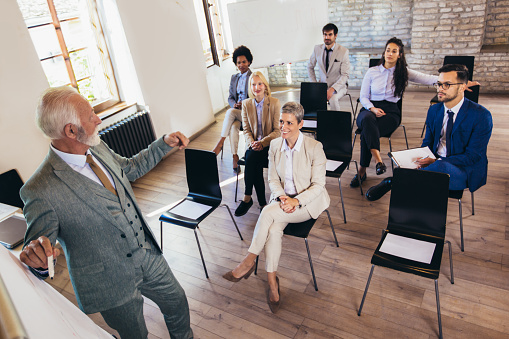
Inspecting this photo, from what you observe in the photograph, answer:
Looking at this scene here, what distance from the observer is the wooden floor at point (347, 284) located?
8.34 feet

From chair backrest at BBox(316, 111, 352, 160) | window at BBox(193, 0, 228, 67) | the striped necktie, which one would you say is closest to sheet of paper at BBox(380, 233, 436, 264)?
chair backrest at BBox(316, 111, 352, 160)

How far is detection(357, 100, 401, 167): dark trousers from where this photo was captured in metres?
3.99

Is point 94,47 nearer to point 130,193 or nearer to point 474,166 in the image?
point 130,193

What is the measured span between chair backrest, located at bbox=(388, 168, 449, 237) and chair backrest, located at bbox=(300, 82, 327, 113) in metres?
2.49

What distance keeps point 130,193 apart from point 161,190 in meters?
2.80

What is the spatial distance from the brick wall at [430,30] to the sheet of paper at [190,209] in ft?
17.1

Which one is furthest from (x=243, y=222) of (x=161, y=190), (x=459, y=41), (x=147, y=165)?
(x=459, y=41)

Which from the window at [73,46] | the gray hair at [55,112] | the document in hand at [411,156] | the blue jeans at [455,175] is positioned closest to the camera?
the gray hair at [55,112]

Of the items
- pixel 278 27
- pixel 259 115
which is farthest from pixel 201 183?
pixel 278 27

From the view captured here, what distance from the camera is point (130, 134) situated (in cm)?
498

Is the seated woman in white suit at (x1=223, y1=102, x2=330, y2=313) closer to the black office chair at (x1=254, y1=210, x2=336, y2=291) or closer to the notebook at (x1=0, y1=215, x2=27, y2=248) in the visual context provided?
the black office chair at (x1=254, y1=210, x2=336, y2=291)

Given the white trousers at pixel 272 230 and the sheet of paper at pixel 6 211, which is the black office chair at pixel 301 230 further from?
the sheet of paper at pixel 6 211

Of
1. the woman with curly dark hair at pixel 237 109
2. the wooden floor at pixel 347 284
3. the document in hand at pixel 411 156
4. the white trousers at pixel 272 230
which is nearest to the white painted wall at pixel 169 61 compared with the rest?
the woman with curly dark hair at pixel 237 109

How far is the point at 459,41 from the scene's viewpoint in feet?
20.3
